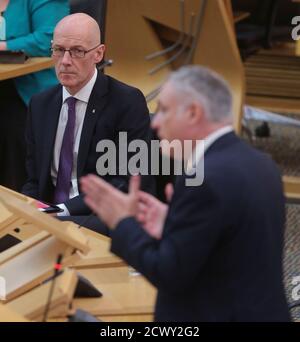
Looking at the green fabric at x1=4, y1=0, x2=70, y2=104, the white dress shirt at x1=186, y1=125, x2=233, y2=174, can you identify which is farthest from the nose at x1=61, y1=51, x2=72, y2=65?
the white dress shirt at x1=186, y1=125, x2=233, y2=174

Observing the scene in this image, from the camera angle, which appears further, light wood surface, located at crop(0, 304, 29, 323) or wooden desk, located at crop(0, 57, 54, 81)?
wooden desk, located at crop(0, 57, 54, 81)

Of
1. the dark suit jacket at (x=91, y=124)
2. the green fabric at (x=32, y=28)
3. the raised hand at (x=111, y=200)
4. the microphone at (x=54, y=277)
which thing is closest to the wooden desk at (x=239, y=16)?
the green fabric at (x=32, y=28)

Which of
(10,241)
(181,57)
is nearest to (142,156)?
(10,241)

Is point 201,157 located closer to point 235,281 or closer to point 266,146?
point 235,281

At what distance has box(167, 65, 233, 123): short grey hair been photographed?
78.9 inches

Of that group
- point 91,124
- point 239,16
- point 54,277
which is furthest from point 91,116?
point 239,16

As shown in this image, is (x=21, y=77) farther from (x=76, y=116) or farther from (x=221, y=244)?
(x=221, y=244)

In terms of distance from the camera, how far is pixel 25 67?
4414 millimetres

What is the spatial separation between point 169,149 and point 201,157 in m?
0.18

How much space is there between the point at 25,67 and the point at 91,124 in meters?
1.00

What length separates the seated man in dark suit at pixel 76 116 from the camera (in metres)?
3.50

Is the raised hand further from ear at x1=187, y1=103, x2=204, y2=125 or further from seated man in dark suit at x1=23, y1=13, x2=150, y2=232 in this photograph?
seated man in dark suit at x1=23, y1=13, x2=150, y2=232

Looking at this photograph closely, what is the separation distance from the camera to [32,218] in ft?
7.18

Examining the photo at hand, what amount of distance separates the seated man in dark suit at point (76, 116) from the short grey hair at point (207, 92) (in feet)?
4.75
